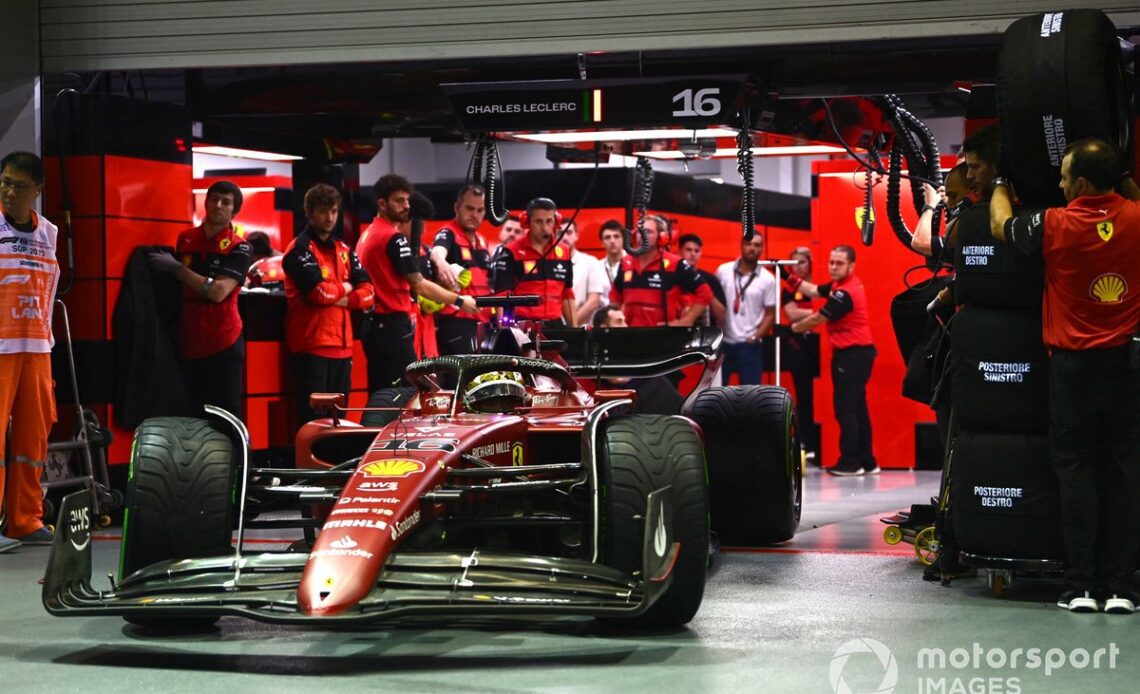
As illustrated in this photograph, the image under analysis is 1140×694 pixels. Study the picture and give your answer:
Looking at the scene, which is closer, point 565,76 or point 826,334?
point 565,76

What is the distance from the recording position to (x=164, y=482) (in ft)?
18.2

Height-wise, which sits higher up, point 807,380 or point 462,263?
point 462,263

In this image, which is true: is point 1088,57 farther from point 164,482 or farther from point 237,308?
point 237,308

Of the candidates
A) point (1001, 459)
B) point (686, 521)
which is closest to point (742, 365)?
point (1001, 459)

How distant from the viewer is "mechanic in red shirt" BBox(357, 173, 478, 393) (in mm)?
10188

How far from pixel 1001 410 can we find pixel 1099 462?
0.47m

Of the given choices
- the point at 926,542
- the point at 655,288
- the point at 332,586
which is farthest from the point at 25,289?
the point at 655,288

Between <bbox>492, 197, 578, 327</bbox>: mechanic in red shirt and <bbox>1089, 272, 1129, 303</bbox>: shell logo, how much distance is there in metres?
5.34

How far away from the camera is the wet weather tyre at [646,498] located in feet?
17.4

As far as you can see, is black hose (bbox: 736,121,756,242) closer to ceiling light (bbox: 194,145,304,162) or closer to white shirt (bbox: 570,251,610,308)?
ceiling light (bbox: 194,145,304,162)

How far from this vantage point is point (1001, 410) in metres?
6.35

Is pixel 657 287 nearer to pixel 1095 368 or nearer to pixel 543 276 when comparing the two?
pixel 543 276

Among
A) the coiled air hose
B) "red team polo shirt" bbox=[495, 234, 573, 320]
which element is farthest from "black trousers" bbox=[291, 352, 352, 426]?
the coiled air hose

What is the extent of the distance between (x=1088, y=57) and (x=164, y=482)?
392 centimetres
